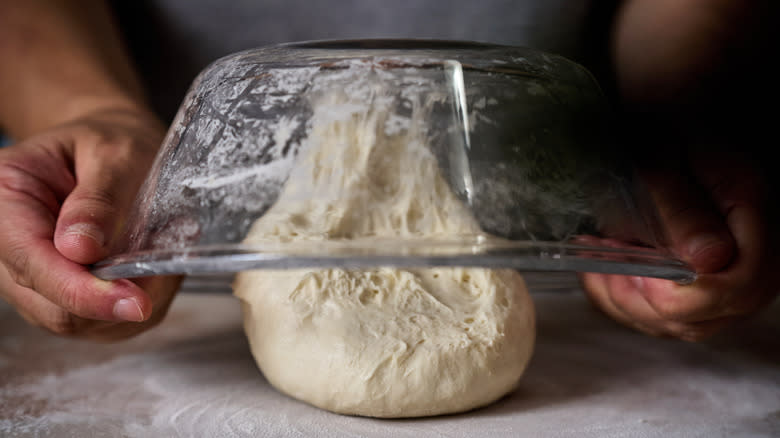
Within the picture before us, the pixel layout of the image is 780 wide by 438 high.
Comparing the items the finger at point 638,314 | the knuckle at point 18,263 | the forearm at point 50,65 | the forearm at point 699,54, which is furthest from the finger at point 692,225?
the forearm at point 50,65

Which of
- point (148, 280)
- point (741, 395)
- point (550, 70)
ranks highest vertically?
point (550, 70)

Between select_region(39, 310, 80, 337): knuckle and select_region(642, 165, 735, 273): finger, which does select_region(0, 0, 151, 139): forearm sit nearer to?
select_region(39, 310, 80, 337): knuckle

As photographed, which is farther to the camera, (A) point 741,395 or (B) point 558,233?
(A) point 741,395

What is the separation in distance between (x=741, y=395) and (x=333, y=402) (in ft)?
1.57

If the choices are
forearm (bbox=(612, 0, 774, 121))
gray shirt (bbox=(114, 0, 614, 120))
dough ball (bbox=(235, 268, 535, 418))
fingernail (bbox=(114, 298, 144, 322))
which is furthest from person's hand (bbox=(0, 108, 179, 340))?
forearm (bbox=(612, 0, 774, 121))

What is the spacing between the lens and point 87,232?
57cm

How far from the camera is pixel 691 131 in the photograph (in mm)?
806

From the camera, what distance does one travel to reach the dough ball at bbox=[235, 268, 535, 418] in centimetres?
59

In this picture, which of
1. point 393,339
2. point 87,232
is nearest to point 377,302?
point 393,339

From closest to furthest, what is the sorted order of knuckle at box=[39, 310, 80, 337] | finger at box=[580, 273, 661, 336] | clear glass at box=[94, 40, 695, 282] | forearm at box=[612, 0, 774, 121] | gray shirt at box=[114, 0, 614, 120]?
clear glass at box=[94, 40, 695, 282] < knuckle at box=[39, 310, 80, 337] < finger at box=[580, 273, 661, 336] < forearm at box=[612, 0, 774, 121] < gray shirt at box=[114, 0, 614, 120]

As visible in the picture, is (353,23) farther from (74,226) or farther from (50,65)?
(74,226)

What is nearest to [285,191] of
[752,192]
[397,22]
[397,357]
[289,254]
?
[289,254]

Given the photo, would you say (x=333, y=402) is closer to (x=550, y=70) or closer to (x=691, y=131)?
(x=550, y=70)

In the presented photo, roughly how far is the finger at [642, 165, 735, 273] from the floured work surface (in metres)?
0.17
